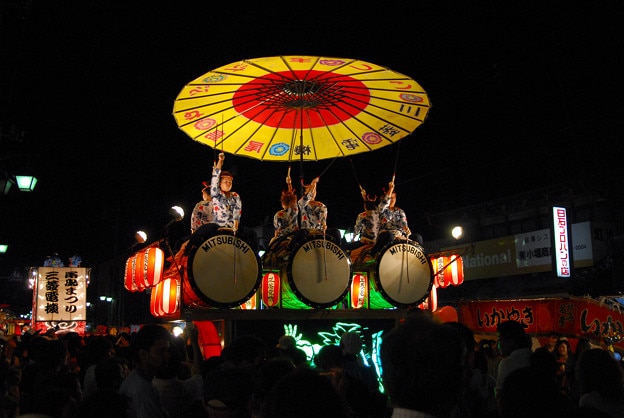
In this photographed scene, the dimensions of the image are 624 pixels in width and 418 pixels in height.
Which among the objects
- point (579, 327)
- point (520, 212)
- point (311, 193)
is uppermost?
point (520, 212)

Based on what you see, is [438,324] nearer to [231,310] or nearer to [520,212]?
[231,310]

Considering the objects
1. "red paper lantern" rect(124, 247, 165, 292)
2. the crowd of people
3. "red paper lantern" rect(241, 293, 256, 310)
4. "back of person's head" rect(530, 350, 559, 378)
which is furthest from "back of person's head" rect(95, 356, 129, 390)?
"red paper lantern" rect(241, 293, 256, 310)

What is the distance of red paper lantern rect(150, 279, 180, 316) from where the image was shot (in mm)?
9954

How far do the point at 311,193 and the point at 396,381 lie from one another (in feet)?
29.1

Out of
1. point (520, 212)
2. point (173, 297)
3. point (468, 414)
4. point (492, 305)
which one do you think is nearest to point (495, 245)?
point (520, 212)

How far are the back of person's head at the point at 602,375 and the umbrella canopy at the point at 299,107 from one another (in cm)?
492

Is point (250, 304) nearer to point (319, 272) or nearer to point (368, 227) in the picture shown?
point (319, 272)

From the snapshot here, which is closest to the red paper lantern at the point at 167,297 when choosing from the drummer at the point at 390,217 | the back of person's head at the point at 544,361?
the drummer at the point at 390,217

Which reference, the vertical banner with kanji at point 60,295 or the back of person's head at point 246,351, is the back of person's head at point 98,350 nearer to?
the back of person's head at point 246,351

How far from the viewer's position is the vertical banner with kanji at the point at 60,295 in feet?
60.7

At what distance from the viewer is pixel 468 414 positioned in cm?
454

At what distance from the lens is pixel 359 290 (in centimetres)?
1088

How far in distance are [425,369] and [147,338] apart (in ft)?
8.39

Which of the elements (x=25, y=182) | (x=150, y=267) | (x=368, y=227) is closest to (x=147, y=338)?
(x=150, y=267)
